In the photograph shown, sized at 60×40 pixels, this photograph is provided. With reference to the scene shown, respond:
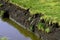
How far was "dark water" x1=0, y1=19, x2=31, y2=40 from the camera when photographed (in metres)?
20.3

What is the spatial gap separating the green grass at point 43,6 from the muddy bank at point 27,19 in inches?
28.4

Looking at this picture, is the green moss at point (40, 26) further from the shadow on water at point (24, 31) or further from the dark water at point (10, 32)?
the dark water at point (10, 32)

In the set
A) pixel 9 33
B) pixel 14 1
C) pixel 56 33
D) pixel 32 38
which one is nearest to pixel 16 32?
pixel 9 33

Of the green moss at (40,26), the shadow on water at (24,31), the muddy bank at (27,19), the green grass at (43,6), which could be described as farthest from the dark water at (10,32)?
the green grass at (43,6)

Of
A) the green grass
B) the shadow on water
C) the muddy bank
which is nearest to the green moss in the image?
the muddy bank

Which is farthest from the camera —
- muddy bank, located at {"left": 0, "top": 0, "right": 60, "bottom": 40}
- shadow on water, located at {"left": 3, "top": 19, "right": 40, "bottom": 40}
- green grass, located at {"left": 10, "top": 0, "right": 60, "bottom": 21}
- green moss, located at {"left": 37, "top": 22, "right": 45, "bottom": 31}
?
green grass, located at {"left": 10, "top": 0, "right": 60, "bottom": 21}

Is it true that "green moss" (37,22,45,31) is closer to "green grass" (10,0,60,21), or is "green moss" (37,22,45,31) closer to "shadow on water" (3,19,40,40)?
"shadow on water" (3,19,40,40)

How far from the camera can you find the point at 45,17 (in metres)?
20.2

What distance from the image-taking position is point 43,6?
79.5 ft

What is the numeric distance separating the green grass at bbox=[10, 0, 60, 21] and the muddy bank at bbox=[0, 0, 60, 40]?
2.36 ft

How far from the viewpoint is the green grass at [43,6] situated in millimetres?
21844

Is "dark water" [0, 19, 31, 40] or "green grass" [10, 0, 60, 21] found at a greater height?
"green grass" [10, 0, 60, 21]

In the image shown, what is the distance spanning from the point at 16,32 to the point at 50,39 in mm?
4767

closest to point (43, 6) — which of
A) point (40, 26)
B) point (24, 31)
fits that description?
point (24, 31)
